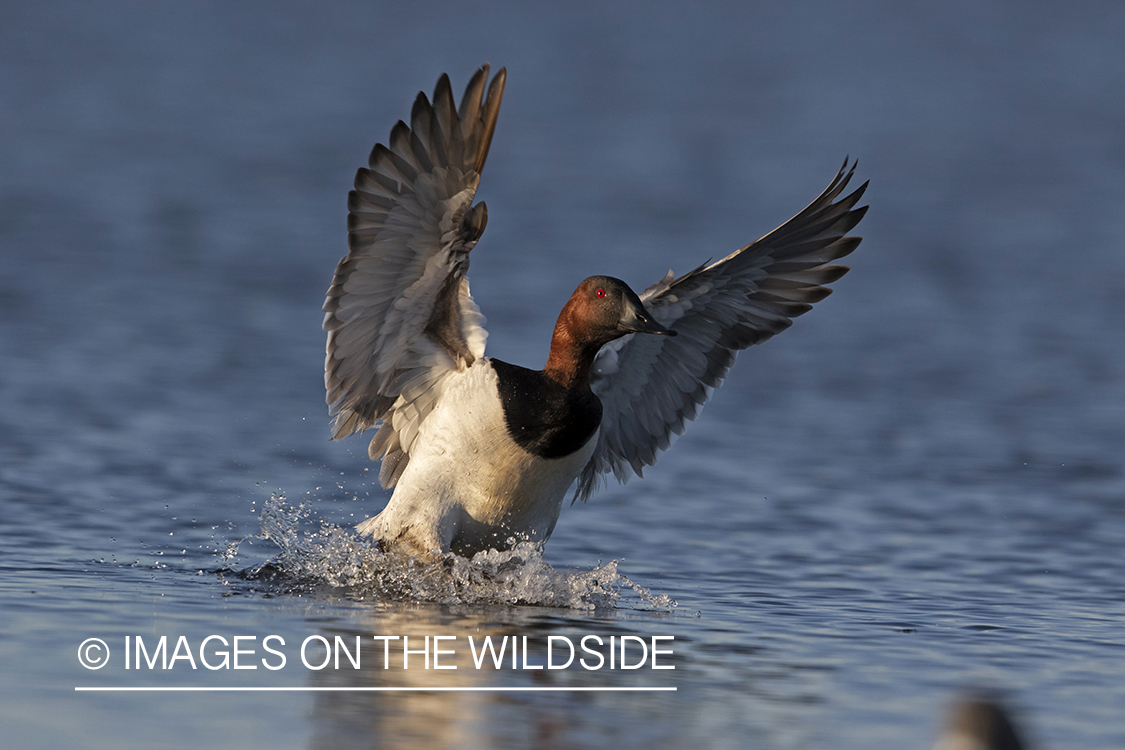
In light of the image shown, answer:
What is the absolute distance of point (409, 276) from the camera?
7.53 meters

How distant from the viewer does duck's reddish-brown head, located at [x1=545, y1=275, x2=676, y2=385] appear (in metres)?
7.65

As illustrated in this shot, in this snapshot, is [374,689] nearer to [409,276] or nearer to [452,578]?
[452,578]

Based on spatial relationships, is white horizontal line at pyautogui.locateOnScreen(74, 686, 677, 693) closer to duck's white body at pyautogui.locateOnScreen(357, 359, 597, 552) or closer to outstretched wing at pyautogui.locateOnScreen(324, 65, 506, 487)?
duck's white body at pyautogui.locateOnScreen(357, 359, 597, 552)

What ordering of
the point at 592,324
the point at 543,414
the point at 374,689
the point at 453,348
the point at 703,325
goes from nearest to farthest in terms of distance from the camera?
the point at 374,689
the point at 543,414
the point at 592,324
the point at 453,348
the point at 703,325

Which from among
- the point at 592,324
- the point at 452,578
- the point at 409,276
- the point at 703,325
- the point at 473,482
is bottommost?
the point at 452,578

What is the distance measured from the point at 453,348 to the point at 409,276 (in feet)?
1.72

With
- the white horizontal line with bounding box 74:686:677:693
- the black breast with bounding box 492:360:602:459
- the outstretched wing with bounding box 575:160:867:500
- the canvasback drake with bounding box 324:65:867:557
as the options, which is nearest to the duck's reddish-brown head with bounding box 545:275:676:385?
the canvasback drake with bounding box 324:65:867:557

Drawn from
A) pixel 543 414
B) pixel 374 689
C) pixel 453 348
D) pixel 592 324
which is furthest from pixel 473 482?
pixel 374 689

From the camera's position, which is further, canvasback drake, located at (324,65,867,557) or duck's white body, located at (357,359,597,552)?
duck's white body, located at (357,359,597,552)

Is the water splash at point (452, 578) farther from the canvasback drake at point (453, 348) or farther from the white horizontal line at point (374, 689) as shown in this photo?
the white horizontal line at point (374, 689)

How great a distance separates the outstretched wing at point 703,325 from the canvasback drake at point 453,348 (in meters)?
0.02

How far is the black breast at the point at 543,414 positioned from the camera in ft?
24.8

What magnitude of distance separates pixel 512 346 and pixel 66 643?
7947mm

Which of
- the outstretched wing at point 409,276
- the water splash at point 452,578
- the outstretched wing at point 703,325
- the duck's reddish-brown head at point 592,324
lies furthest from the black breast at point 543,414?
the outstretched wing at point 703,325
